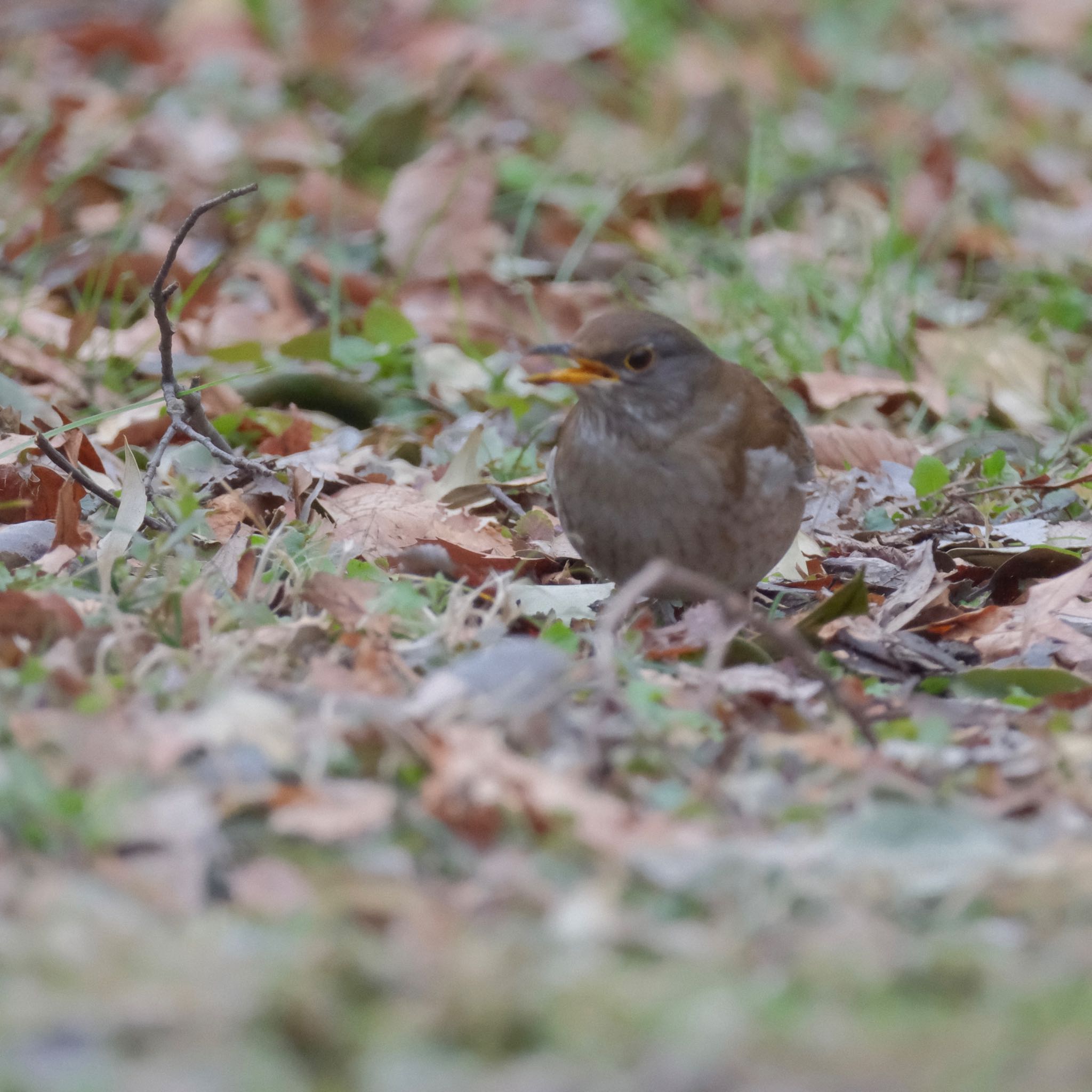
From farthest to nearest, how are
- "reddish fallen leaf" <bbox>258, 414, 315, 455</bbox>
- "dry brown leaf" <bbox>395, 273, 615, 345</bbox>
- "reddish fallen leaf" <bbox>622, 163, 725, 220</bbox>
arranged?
1. "reddish fallen leaf" <bbox>622, 163, 725, 220</bbox>
2. "dry brown leaf" <bbox>395, 273, 615, 345</bbox>
3. "reddish fallen leaf" <bbox>258, 414, 315, 455</bbox>

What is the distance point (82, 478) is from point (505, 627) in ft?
3.93

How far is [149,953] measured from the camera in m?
2.45

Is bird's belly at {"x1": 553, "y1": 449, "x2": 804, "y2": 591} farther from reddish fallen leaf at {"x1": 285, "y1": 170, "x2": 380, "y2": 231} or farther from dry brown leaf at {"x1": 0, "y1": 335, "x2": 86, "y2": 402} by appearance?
reddish fallen leaf at {"x1": 285, "y1": 170, "x2": 380, "y2": 231}

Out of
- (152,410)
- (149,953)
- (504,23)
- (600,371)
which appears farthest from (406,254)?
(149,953)

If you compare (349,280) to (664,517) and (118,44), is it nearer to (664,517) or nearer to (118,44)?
(664,517)

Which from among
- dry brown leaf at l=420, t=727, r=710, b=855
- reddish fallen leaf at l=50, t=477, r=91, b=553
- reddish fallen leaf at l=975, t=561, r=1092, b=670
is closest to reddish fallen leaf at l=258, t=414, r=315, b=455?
reddish fallen leaf at l=50, t=477, r=91, b=553

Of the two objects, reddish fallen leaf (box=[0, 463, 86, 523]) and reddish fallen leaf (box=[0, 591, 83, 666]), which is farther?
reddish fallen leaf (box=[0, 463, 86, 523])

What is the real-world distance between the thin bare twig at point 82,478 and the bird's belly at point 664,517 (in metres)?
1.07

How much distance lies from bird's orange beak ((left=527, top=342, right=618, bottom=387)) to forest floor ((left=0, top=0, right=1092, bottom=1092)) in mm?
526

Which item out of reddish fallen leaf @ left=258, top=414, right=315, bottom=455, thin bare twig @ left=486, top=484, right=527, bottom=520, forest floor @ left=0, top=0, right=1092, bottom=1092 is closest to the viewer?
forest floor @ left=0, top=0, right=1092, bottom=1092

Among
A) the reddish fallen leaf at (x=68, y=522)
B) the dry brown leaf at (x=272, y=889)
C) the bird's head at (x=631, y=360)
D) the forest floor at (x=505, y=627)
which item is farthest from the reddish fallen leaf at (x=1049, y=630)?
the reddish fallen leaf at (x=68, y=522)

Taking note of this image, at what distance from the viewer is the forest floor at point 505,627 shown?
93.8 inches

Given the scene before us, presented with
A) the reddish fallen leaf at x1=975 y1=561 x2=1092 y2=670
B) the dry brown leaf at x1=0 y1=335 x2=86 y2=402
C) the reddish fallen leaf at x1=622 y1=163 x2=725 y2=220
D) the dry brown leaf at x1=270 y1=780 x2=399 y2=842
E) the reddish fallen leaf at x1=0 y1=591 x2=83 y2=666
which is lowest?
the reddish fallen leaf at x1=622 y1=163 x2=725 y2=220

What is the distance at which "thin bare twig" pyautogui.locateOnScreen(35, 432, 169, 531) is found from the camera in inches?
170
